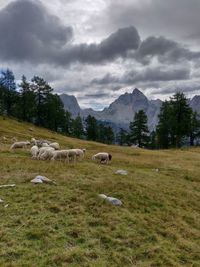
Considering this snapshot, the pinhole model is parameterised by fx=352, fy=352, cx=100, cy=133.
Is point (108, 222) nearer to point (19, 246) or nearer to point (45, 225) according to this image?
point (45, 225)

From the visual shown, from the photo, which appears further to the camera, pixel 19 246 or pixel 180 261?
pixel 180 261

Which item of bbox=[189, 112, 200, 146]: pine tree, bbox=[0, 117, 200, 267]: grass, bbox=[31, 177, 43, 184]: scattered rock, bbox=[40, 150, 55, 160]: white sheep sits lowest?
bbox=[0, 117, 200, 267]: grass

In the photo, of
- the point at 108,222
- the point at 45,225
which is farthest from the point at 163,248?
the point at 45,225

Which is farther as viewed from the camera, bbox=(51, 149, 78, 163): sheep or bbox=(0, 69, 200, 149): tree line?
bbox=(0, 69, 200, 149): tree line

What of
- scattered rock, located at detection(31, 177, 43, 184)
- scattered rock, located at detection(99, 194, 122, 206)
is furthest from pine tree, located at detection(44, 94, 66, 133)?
scattered rock, located at detection(99, 194, 122, 206)

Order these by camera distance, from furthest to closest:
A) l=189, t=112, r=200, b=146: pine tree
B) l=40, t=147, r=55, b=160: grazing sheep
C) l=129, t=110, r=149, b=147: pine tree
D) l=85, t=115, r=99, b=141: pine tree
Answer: l=85, t=115, r=99, b=141: pine tree < l=189, t=112, r=200, b=146: pine tree < l=129, t=110, r=149, b=147: pine tree < l=40, t=147, r=55, b=160: grazing sheep

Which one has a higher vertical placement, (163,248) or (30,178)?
(30,178)

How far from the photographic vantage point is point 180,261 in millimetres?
13703

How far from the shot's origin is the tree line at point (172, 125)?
298ft

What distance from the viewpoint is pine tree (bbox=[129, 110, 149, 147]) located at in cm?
10812

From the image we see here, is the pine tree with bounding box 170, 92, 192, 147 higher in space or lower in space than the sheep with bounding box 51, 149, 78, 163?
higher

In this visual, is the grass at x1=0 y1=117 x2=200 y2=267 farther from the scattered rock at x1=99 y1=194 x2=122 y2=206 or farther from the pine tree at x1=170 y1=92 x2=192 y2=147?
the pine tree at x1=170 y1=92 x2=192 y2=147

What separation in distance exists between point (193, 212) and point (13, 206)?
10268 mm

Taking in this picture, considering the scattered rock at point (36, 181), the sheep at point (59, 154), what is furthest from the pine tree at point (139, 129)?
the scattered rock at point (36, 181)
